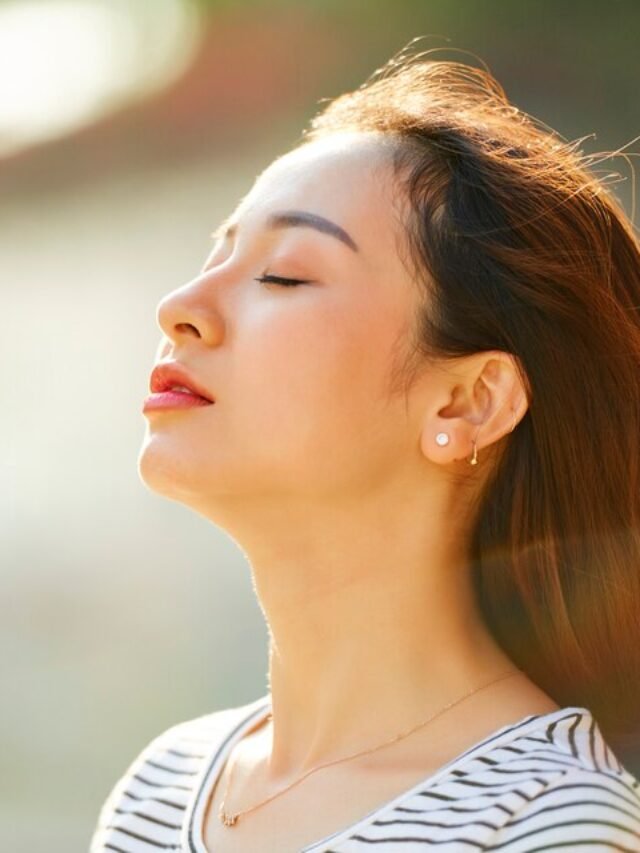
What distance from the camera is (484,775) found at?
1.40m

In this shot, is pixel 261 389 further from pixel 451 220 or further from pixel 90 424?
pixel 90 424

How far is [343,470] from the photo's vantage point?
5.00 ft

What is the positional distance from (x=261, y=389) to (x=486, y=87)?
0.61 m

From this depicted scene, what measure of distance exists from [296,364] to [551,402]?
299mm

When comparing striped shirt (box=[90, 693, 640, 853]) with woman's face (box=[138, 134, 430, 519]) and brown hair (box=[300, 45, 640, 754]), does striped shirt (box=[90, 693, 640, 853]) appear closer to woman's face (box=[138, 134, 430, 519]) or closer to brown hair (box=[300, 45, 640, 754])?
brown hair (box=[300, 45, 640, 754])

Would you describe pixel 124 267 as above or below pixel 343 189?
above

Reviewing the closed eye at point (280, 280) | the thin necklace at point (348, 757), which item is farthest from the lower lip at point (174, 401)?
the thin necklace at point (348, 757)

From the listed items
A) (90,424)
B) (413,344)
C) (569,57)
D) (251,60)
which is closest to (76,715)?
(90,424)

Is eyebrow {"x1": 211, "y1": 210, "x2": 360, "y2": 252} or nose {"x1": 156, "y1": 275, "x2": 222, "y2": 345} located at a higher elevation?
eyebrow {"x1": 211, "y1": 210, "x2": 360, "y2": 252}

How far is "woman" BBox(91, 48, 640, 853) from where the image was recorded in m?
1.52

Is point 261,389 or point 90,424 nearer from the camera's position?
point 261,389

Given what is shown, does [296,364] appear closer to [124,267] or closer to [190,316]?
[190,316]

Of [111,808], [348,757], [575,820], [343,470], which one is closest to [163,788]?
[111,808]

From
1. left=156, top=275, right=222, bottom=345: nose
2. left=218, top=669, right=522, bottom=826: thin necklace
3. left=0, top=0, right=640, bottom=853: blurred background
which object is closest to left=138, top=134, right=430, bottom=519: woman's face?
left=156, top=275, right=222, bottom=345: nose
